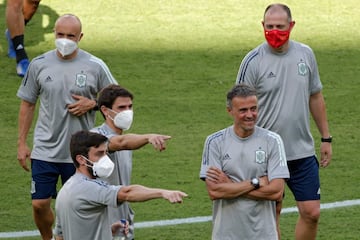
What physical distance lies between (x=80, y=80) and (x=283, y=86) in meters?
1.70

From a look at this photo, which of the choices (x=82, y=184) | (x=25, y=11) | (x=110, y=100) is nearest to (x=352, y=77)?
(x=25, y=11)

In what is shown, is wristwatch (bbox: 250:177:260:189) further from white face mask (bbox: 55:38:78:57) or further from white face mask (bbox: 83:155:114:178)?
white face mask (bbox: 55:38:78:57)

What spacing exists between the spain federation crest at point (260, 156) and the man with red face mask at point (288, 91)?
119 centimetres

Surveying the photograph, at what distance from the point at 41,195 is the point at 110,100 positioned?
1664 millimetres

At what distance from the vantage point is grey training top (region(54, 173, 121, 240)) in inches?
309

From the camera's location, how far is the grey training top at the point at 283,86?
9.77 m

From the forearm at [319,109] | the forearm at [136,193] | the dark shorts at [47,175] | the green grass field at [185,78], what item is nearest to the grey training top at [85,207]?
the forearm at [136,193]

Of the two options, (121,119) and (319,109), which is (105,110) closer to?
(121,119)

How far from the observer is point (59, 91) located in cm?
1023

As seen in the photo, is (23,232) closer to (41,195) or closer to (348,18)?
(41,195)

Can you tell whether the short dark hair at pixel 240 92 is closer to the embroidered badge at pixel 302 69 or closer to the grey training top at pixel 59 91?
the embroidered badge at pixel 302 69

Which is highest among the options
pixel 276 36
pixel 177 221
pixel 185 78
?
pixel 276 36

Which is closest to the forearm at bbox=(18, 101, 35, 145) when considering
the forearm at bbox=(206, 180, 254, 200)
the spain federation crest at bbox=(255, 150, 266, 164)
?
the forearm at bbox=(206, 180, 254, 200)

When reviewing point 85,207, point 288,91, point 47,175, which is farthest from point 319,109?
point 85,207
